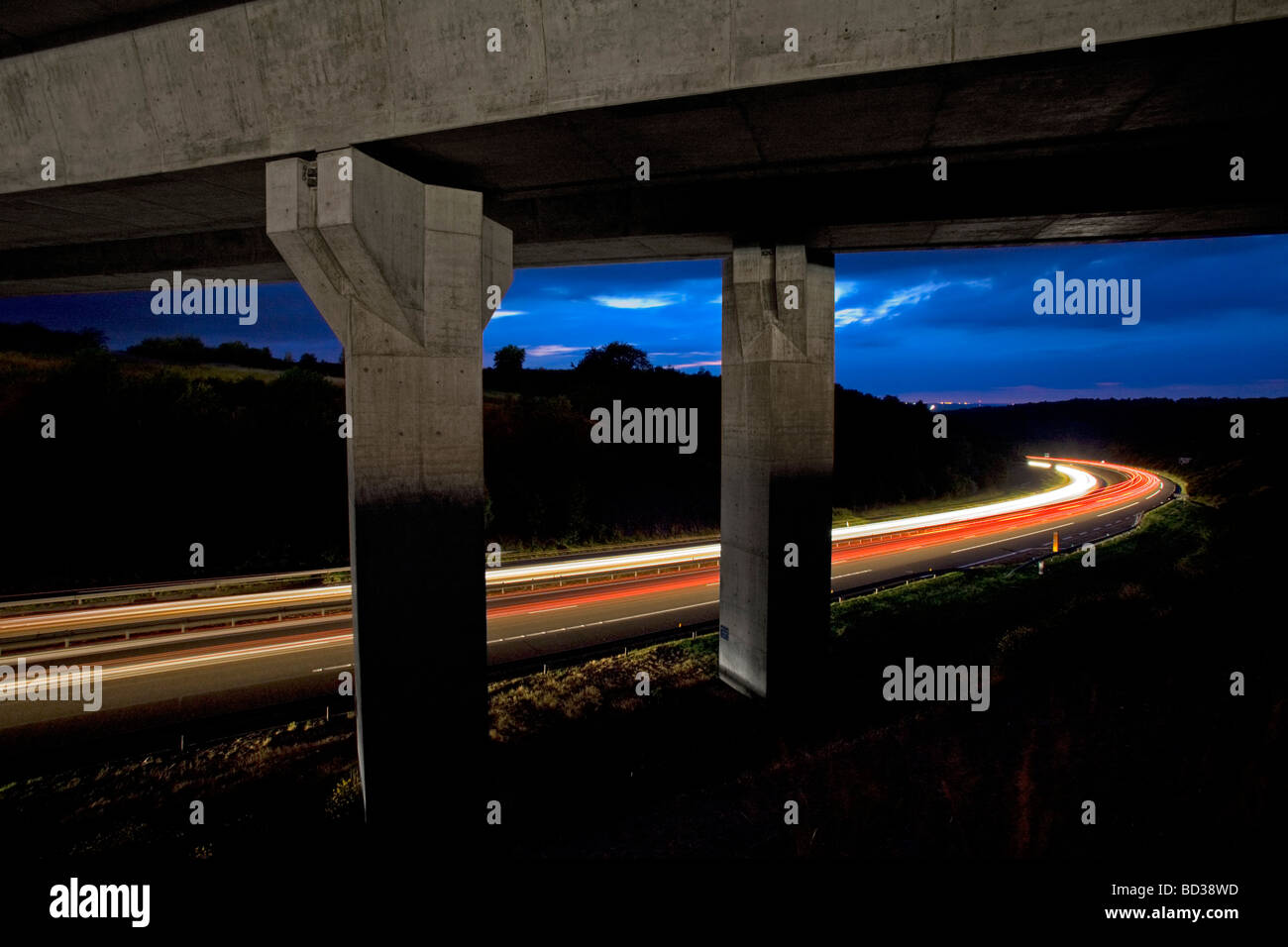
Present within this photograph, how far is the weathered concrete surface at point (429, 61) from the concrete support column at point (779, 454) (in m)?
5.17

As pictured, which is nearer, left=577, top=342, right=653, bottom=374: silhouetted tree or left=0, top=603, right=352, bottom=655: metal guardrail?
left=0, top=603, right=352, bottom=655: metal guardrail

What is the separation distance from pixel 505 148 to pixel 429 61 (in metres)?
1.06

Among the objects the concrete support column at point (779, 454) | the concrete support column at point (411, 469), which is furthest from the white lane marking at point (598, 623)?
the concrete support column at point (411, 469)

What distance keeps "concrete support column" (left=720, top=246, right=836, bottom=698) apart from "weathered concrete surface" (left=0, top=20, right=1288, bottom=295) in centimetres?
94

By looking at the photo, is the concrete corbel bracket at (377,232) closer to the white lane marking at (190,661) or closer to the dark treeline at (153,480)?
the white lane marking at (190,661)

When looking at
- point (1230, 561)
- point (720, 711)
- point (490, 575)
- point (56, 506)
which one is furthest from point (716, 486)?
point (56, 506)

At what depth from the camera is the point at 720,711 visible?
429 inches

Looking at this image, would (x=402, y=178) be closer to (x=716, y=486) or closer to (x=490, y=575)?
(x=490, y=575)

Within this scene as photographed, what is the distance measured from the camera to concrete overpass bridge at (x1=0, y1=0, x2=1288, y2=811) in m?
5.31

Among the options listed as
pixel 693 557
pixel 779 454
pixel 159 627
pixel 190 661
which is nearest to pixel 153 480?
pixel 159 627

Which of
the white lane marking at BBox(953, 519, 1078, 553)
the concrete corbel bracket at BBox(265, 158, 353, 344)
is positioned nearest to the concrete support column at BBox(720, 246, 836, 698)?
the concrete corbel bracket at BBox(265, 158, 353, 344)

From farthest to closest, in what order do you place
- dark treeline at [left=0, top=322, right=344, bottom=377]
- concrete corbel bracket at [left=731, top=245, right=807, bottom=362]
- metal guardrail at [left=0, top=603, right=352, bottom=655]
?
dark treeline at [left=0, top=322, right=344, bottom=377] < metal guardrail at [left=0, top=603, right=352, bottom=655] < concrete corbel bracket at [left=731, top=245, right=807, bottom=362]

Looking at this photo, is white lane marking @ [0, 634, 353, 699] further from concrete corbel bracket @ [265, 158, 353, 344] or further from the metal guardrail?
concrete corbel bracket @ [265, 158, 353, 344]

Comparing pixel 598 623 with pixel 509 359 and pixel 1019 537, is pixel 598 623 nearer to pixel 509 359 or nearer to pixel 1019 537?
pixel 1019 537
